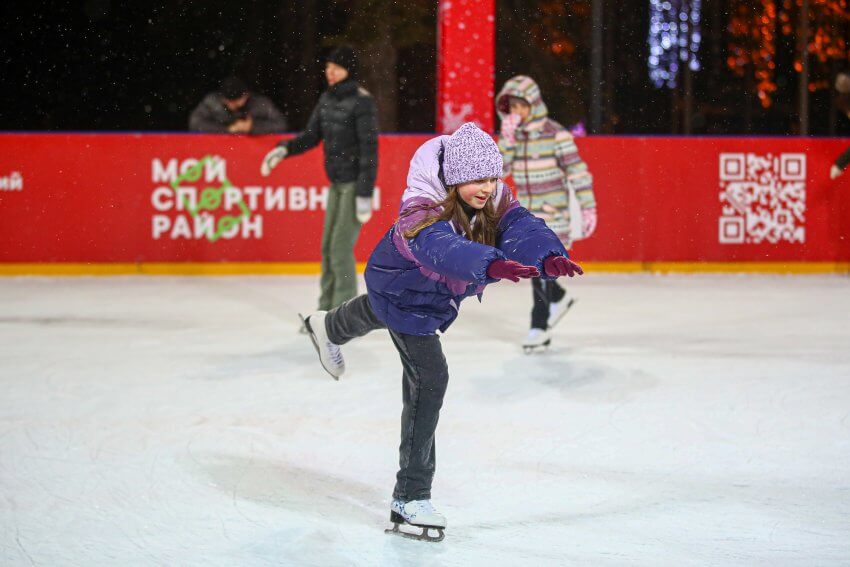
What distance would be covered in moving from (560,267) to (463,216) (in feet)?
1.40

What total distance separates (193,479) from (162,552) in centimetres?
73

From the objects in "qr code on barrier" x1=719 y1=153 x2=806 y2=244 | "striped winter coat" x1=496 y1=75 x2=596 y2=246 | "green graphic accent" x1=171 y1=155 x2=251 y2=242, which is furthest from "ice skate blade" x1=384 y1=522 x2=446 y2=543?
"qr code on barrier" x1=719 y1=153 x2=806 y2=244

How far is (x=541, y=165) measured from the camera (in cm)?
641

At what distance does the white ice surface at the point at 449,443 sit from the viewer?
11.0 ft

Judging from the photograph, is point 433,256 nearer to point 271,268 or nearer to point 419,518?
point 419,518

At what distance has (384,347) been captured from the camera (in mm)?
6789

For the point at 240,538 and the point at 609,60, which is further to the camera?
the point at 609,60

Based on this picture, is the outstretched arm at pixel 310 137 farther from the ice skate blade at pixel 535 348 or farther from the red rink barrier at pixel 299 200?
the red rink barrier at pixel 299 200

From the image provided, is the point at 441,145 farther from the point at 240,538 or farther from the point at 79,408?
the point at 79,408

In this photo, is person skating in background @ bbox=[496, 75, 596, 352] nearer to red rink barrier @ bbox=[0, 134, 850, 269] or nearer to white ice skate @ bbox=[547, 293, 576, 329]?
white ice skate @ bbox=[547, 293, 576, 329]

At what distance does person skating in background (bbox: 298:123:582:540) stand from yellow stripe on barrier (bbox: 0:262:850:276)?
6.63m

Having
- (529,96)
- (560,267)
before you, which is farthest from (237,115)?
Answer: (560,267)

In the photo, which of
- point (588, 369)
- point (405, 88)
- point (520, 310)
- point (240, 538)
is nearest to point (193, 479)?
point (240, 538)

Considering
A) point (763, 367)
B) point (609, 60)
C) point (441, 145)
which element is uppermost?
point (609, 60)
